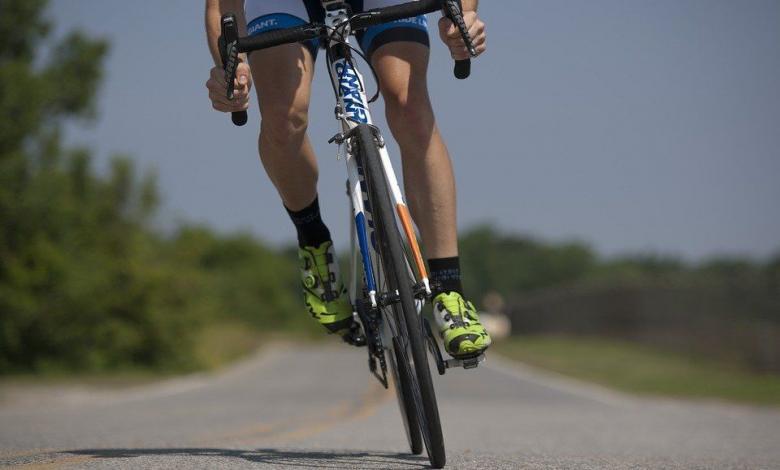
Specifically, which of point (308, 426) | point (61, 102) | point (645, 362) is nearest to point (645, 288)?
point (645, 362)

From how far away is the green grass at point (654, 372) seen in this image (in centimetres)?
1978

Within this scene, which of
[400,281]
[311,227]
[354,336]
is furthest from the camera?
[311,227]

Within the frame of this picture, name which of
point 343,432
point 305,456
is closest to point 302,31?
point 305,456

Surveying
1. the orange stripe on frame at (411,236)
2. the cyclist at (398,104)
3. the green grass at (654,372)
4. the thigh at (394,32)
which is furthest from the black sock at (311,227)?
the green grass at (654,372)

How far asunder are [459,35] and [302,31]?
53 cm

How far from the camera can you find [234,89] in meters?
3.93

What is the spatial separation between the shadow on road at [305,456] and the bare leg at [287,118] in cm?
101

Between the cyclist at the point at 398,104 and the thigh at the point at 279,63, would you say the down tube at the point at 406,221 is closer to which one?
the cyclist at the point at 398,104

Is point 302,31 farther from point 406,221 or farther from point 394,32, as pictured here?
point 406,221

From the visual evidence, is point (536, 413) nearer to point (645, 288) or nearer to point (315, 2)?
point (315, 2)

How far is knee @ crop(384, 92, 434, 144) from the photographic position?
421cm

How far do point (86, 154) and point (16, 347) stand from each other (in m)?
5.29

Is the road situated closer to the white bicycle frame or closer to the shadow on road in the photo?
the shadow on road

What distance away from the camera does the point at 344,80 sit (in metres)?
4.15
